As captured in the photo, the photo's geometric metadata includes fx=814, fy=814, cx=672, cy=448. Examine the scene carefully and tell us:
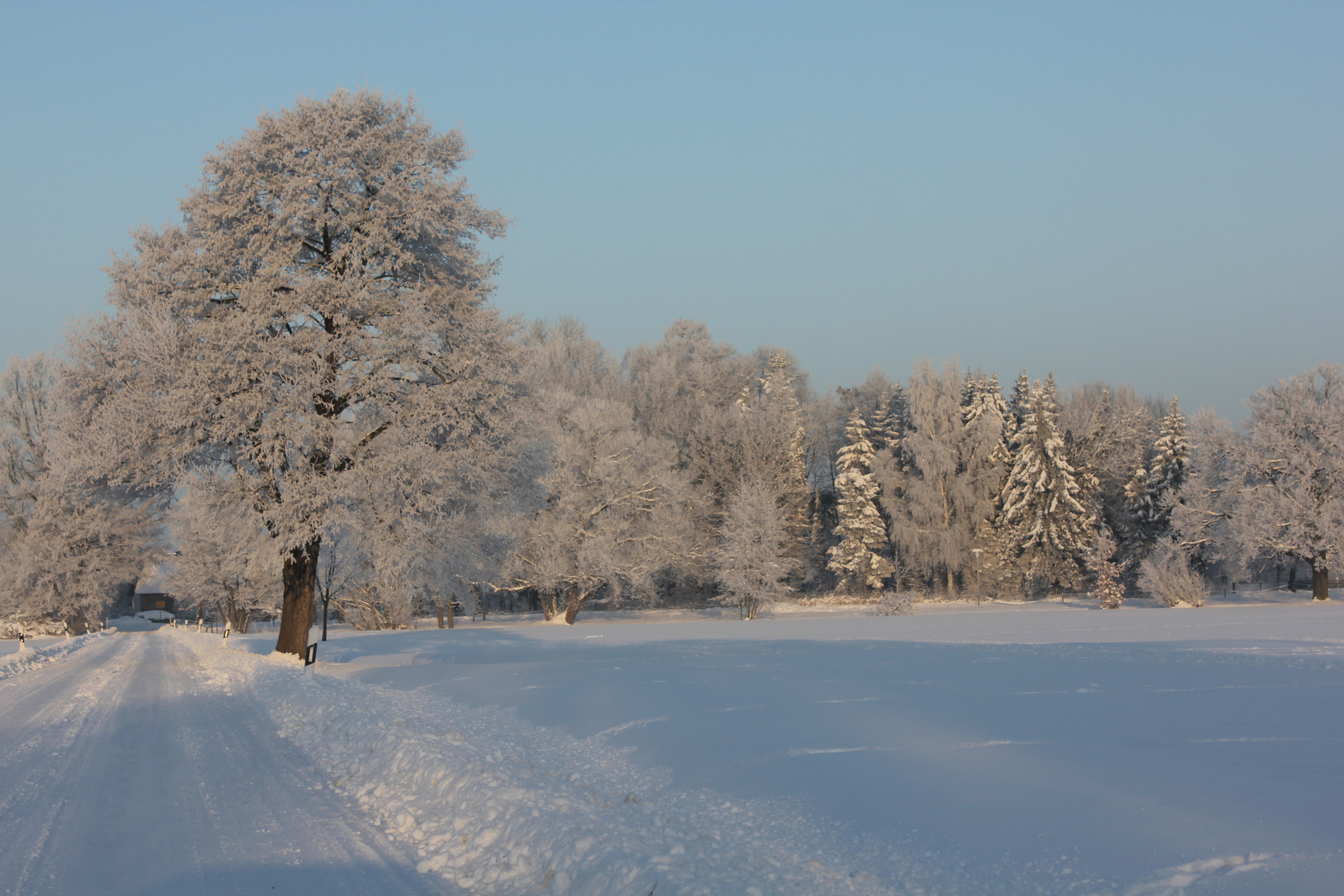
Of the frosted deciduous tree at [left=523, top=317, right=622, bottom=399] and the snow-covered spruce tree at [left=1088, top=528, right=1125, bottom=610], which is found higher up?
the frosted deciduous tree at [left=523, top=317, right=622, bottom=399]

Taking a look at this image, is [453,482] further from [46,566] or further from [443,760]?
[46,566]

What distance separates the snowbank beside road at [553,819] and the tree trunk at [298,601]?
9129 millimetres

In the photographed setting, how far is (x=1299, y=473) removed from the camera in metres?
38.4

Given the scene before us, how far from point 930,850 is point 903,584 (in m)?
52.9

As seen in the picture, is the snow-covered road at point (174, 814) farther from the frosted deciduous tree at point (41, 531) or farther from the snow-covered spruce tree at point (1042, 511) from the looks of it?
the snow-covered spruce tree at point (1042, 511)

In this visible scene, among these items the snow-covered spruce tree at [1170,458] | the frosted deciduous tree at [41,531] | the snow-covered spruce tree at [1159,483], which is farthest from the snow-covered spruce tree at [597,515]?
the snow-covered spruce tree at [1170,458]

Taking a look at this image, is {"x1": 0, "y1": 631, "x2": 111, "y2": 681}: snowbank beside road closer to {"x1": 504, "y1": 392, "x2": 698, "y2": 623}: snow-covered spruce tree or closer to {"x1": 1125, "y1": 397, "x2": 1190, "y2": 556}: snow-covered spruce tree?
{"x1": 504, "y1": 392, "x2": 698, "y2": 623}: snow-covered spruce tree

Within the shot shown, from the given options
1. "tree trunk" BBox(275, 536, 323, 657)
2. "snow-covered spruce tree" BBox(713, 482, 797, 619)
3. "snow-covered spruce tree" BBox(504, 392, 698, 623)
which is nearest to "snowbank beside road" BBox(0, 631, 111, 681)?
"tree trunk" BBox(275, 536, 323, 657)

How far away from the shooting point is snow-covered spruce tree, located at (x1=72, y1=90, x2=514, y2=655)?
16.0 meters

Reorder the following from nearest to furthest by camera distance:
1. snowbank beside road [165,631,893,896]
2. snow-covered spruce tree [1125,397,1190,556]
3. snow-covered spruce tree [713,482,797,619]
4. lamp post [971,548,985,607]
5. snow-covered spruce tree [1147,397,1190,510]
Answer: snowbank beside road [165,631,893,896] < snow-covered spruce tree [713,482,797,619] < snow-covered spruce tree [1147,397,1190,510] < snow-covered spruce tree [1125,397,1190,556] < lamp post [971,548,985,607]

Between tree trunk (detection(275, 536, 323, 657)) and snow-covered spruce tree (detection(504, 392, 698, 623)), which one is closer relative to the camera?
tree trunk (detection(275, 536, 323, 657))

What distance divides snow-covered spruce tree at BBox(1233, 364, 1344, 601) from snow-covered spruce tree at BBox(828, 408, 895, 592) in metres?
19.1

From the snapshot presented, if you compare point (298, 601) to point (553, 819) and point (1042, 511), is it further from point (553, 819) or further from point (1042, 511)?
point (1042, 511)

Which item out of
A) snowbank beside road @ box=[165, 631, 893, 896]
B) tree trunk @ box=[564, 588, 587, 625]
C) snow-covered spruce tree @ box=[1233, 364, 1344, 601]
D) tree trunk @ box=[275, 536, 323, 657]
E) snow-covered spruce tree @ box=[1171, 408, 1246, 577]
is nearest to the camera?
snowbank beside road @ box=[165, 631, 893, 896]
